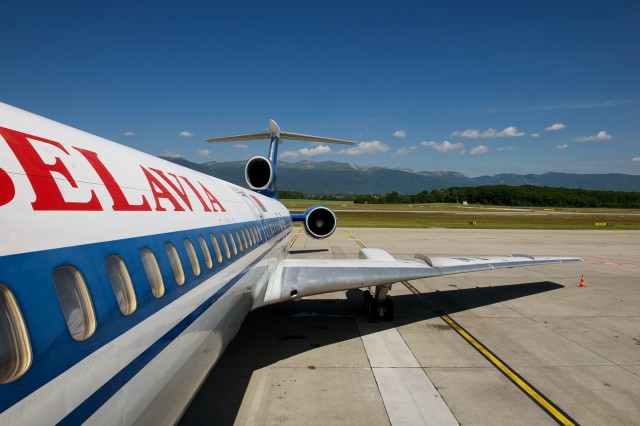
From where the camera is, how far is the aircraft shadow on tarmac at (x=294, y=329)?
222 inches

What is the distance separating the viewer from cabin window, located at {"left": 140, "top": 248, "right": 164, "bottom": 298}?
3.05 m

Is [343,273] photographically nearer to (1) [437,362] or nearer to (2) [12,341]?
(1) [437,362]

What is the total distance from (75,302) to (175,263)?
4.35 ft

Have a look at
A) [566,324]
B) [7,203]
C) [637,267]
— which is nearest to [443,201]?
[637,267]

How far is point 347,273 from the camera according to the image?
812 cm

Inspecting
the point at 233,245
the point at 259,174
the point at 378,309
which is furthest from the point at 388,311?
the point at 259,174

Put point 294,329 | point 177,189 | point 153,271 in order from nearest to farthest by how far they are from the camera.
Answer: point 153,271 < point 177,189 < point 294,329

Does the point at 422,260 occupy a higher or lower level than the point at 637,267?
higher

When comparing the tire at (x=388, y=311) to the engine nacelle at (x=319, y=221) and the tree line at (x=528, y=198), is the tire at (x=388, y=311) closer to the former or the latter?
the engine nacelle at (x=319, y=221)

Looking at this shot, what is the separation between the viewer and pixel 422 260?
986 centimetres

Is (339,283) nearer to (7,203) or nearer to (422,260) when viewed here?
(422,260)

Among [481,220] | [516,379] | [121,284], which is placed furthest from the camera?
[481,220]

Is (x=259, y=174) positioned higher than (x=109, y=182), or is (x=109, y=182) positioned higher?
(x=259, y=174)

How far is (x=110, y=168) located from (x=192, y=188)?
1775mm
